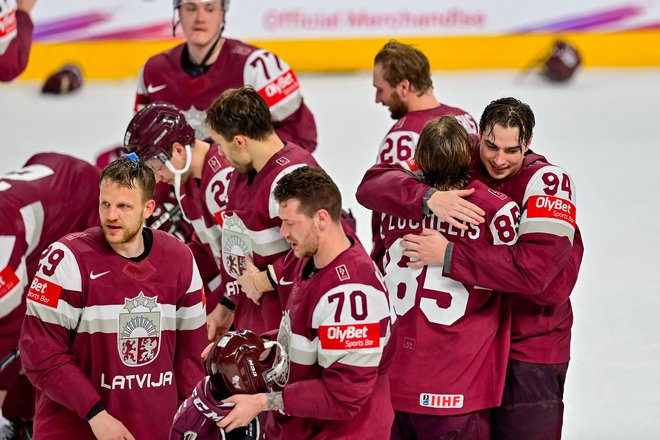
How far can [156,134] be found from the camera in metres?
4.09

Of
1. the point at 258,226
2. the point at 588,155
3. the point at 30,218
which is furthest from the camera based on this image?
the point at 588,155

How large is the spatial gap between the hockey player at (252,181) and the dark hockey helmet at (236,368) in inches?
33.7

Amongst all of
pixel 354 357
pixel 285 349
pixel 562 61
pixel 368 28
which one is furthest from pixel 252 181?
pixel 368 28

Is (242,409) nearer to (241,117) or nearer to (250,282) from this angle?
(250,282)

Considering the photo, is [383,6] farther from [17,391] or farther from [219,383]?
[219,383]

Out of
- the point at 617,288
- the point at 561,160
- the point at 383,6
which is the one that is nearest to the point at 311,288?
the point at 617,288

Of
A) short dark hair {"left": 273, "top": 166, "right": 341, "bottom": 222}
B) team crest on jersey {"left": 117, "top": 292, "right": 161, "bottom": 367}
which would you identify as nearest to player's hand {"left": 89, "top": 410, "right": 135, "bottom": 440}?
team crest on jersey {"left": 117, "top": 292, "right": 161, "bottom": 367}

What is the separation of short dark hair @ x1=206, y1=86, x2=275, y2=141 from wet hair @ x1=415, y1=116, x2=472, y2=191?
0.57 m

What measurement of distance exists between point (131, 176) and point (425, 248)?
0.82 m

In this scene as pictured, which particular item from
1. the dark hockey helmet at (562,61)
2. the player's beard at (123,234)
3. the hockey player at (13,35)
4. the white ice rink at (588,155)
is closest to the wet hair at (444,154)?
the player's beard at (123,234)

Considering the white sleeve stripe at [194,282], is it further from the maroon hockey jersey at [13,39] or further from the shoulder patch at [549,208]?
the maroon hockey jersey at [13,39]

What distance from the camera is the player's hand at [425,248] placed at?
320 centimetres

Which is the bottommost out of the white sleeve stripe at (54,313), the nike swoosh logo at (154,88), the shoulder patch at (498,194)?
the white sleeve stripe at (54,313)

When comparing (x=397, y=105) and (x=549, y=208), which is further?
(x=397, y=105)
